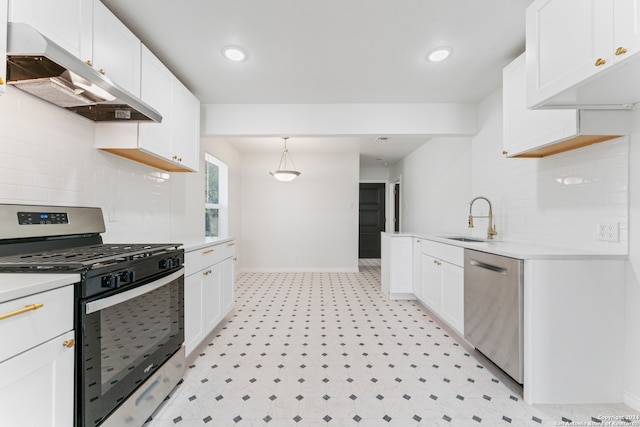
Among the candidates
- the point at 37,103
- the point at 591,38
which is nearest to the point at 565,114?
the point at 591,38

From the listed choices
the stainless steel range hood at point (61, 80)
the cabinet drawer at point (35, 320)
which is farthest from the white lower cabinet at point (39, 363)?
the stainless steel range hood at point (61, 80)

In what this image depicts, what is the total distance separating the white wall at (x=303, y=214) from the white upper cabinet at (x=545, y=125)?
3.77 metres

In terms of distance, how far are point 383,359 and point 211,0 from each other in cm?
Answer: 284

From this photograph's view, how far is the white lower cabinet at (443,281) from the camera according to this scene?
2531mm

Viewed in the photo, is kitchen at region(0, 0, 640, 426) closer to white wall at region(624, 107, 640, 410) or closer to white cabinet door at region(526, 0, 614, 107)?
white wall at region(624, 107, 640, 410)

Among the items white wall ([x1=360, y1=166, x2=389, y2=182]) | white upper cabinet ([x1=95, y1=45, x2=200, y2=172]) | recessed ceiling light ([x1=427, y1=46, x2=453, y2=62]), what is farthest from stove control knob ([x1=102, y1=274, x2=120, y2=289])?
white wall ([x1=360, y1=166, x2=389, y2=182])

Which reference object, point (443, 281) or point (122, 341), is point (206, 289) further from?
point (443, 281)

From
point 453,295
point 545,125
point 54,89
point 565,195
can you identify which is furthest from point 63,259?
point 565,195

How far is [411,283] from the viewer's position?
3826mm

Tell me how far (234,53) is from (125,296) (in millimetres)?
1998

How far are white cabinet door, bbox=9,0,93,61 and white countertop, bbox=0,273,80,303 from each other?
1097 mm

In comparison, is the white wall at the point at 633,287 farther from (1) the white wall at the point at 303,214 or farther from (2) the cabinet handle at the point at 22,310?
(1) the white wall at the point at 303,214

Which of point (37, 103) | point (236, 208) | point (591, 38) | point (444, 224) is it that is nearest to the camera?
point (591, 38)

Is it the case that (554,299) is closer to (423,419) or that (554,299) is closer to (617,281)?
(617,281)
